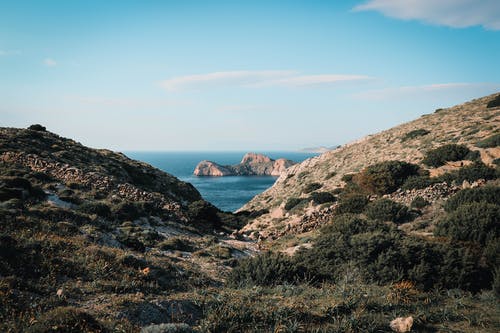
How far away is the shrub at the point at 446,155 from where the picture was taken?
93.8 feet

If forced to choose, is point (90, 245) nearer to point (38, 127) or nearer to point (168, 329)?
point (168, 329)

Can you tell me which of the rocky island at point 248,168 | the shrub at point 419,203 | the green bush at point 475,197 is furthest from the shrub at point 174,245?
the rocky island at point 248,168

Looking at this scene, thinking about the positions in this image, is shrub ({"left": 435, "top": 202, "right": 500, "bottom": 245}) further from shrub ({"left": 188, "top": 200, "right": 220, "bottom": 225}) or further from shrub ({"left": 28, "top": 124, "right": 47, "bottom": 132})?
shrub ({"left": 28, "top": 124, "right": 47, "bottom": 132})

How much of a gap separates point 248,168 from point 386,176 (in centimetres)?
14629

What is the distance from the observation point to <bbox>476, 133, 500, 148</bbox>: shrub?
90.5ft

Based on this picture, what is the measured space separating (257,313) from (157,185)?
33572mm

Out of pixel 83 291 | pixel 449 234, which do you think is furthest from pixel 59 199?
pixel 449 234

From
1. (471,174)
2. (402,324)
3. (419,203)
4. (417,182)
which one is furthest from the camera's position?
(417,182)

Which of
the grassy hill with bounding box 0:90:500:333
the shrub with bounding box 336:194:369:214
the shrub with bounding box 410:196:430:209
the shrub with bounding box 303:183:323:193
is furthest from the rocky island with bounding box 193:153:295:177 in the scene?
the shrub with bounding box 410:196:430:209

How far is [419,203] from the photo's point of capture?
22203 millimetres

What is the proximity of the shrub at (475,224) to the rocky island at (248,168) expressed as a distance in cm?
14556

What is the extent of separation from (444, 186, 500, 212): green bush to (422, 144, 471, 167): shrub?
33.2ft

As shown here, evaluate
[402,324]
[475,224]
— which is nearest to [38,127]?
[402,324]

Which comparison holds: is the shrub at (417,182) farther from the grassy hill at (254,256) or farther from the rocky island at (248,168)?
the rocky island at (248,168)
